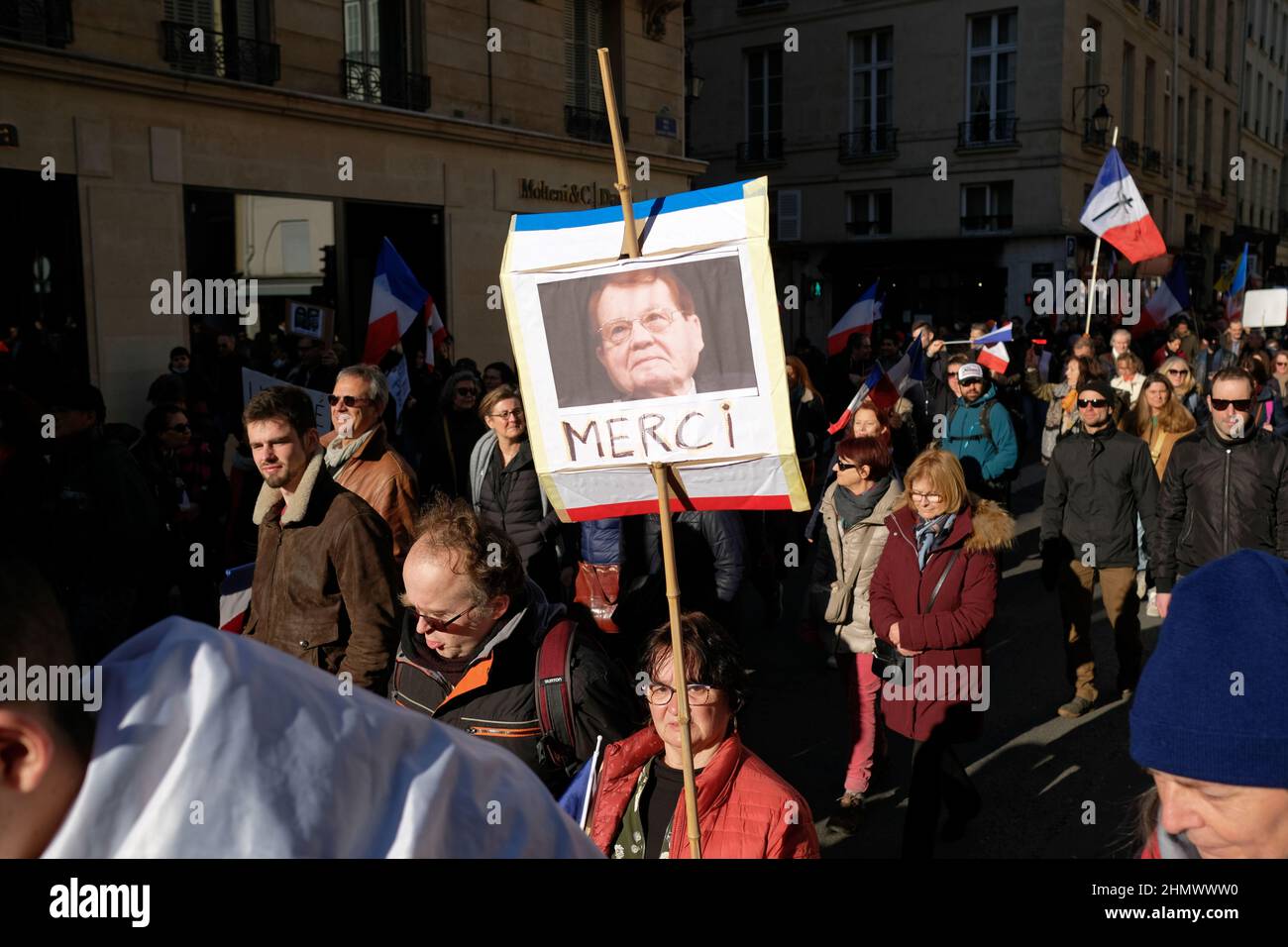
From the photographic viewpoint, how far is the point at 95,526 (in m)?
5.01

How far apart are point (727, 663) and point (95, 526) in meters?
3.34

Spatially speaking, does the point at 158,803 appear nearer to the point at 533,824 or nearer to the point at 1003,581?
the point at 533,824

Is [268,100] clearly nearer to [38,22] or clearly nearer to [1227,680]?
[38,22]

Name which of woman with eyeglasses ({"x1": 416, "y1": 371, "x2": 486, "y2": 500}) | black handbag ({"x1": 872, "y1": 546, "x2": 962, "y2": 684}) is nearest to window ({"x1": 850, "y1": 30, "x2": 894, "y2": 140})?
woman with eyeglasses ({"x1": 416, "y1": 371, "x2": 486, "y2": 500})

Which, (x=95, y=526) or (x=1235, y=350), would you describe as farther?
(x=1235, y=350)

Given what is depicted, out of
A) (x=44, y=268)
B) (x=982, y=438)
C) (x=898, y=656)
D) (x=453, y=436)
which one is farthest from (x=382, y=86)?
(x=898, y=656)

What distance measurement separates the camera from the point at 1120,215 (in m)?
11.8

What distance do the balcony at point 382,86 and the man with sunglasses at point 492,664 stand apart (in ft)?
43.5

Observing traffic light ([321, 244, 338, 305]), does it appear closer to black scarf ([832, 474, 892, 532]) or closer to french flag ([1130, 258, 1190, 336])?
black scarf ([832, 474, 892, 532])

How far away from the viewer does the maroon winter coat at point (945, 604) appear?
4473mm

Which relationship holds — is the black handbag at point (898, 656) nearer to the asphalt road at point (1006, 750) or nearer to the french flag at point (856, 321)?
the asphalt road at point (1006, 750)

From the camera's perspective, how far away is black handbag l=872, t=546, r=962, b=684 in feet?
15.0

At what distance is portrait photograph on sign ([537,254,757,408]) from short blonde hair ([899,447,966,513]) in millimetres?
2036

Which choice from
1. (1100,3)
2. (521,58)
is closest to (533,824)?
(521,58)
